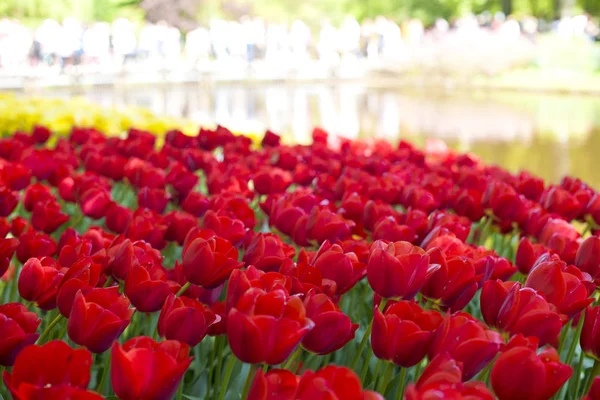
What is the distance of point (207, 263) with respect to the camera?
1212mm

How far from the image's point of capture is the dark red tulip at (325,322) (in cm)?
105

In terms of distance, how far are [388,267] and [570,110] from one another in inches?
514

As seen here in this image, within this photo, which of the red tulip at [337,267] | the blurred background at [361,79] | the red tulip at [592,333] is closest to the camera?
the red tulip at [592,333]

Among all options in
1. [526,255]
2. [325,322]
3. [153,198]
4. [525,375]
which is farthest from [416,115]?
[525,375]

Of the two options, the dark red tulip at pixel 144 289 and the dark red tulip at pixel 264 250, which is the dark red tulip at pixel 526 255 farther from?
the dark red tulip at pixel 144 289

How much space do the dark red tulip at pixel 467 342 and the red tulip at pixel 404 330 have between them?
30mm

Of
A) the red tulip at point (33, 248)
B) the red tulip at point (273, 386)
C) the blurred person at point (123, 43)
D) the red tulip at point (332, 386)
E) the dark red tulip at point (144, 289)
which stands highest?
the red tulip at point (332, 386)

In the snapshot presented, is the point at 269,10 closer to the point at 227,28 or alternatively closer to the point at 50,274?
the point at 227,28

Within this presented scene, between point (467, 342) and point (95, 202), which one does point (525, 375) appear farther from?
point (95, 202)

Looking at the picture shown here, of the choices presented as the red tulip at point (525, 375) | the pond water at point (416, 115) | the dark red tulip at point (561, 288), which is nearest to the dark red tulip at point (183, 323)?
the red tulip at point (525, 375)

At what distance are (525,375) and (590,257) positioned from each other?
1.88ft

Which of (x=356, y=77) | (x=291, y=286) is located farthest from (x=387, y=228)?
(x=356, y=77)

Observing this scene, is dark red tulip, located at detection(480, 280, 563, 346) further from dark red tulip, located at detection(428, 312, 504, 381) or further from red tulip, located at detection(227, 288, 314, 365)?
red tulip, located at detection(227, 288, 314, 365)

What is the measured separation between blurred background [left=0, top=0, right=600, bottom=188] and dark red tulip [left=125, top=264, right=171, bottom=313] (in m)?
6.14
